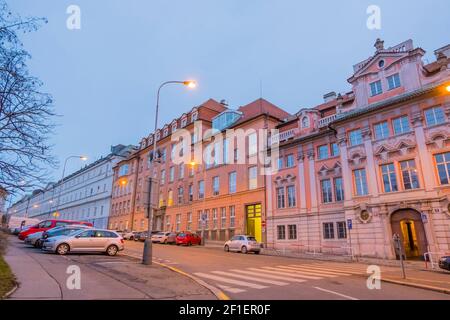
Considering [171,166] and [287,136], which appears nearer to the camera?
[287,136]

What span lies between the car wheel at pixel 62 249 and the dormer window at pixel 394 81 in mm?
25962

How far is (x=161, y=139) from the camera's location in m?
53.2

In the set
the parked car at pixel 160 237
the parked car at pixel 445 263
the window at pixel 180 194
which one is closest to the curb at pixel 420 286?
the parked car at pixel 445 263

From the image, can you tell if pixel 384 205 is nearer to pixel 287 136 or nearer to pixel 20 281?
pixel 287 136

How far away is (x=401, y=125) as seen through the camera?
2231 centimetres

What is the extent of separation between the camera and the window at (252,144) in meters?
34.3

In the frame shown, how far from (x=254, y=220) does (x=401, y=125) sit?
17.8 metres

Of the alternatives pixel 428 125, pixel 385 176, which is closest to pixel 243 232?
pixel 385 176

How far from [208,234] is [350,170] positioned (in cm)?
2060

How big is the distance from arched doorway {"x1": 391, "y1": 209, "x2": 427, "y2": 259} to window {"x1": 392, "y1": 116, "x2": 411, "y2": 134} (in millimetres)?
6035

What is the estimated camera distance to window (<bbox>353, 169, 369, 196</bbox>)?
77.4 feet

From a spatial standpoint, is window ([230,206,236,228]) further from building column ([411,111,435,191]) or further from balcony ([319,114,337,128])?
building column ([411,111,435,191])

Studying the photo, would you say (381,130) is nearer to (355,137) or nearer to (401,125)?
(401,125)

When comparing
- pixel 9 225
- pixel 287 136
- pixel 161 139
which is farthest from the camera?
pixel 161 139
